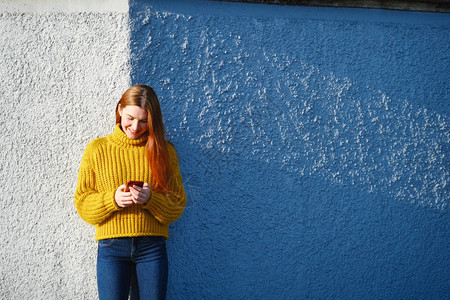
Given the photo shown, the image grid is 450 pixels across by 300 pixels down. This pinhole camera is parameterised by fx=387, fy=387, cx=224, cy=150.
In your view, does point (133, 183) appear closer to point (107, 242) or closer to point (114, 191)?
point (114, 191)

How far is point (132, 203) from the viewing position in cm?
221

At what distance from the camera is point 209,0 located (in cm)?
283

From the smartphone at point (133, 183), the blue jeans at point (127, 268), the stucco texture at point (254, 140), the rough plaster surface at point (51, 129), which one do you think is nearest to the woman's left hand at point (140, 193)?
the smartphone at point (133, 183)

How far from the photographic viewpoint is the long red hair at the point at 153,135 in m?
2.30

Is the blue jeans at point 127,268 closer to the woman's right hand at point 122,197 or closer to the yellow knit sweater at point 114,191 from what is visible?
the yellow knit sweater at point 114,191

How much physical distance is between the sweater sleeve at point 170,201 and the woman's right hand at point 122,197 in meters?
0.12

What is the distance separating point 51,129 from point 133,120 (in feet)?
2.65

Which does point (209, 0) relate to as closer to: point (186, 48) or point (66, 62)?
point (186, 48)

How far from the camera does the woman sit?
227cm

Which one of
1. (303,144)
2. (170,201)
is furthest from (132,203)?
(303,144)

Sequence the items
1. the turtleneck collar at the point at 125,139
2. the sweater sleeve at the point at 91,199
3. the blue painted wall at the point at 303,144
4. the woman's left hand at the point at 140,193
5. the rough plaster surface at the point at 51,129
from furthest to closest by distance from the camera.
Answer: the blue painted wall at the point at 303,144 < the rough plaster surface at the point at 51,129 < the turtleneck collar at the point at 125,139 < the sweater sleeve at the point at 91,199 < the woman's left hand at the point at 140,193

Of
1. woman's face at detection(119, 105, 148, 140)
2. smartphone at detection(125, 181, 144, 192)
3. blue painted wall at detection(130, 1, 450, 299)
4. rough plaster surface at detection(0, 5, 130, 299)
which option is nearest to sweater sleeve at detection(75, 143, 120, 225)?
smartphone at detection(125, 181, 144, 192)

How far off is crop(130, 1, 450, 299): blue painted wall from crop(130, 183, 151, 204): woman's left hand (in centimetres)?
66

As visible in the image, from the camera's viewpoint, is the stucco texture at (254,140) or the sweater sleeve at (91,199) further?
the stucco texture at (254,140)
